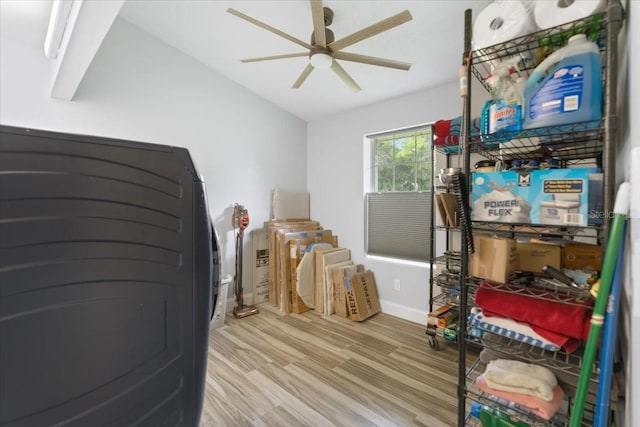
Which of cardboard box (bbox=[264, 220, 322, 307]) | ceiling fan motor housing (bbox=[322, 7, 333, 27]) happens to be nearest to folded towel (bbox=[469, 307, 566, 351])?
ceiling fan motor housing (bbox=[322, 7, 333, 27])

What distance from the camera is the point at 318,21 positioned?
168 cm

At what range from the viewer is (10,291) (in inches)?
16.3

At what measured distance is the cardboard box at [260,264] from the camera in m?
3.47

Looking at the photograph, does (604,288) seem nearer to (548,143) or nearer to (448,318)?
(548,143)

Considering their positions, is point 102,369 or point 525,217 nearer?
point 102,369

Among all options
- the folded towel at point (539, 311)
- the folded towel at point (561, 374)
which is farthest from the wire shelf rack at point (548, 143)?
the folded towel at point (561, 374)

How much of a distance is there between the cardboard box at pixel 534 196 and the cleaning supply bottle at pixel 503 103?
0.64 feet

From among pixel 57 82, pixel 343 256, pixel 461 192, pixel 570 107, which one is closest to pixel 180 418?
pixel 461 192

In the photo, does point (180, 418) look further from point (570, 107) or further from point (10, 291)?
point (570, 107)

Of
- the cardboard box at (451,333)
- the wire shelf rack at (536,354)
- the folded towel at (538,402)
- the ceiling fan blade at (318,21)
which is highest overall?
the ceiling fan blade at (318,21)

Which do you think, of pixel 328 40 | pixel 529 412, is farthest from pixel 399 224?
pixel 529 412

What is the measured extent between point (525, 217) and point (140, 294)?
133cm

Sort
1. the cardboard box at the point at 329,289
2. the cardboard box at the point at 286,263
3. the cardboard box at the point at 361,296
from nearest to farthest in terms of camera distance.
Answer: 1. the cardboard box at the point at 361,296
2. the cardboard box at the point at 329,289
3. the cardboard box at the point at 286,263

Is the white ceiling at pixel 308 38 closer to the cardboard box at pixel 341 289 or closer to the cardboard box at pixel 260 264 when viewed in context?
the cardboard box at pixel 260 264
